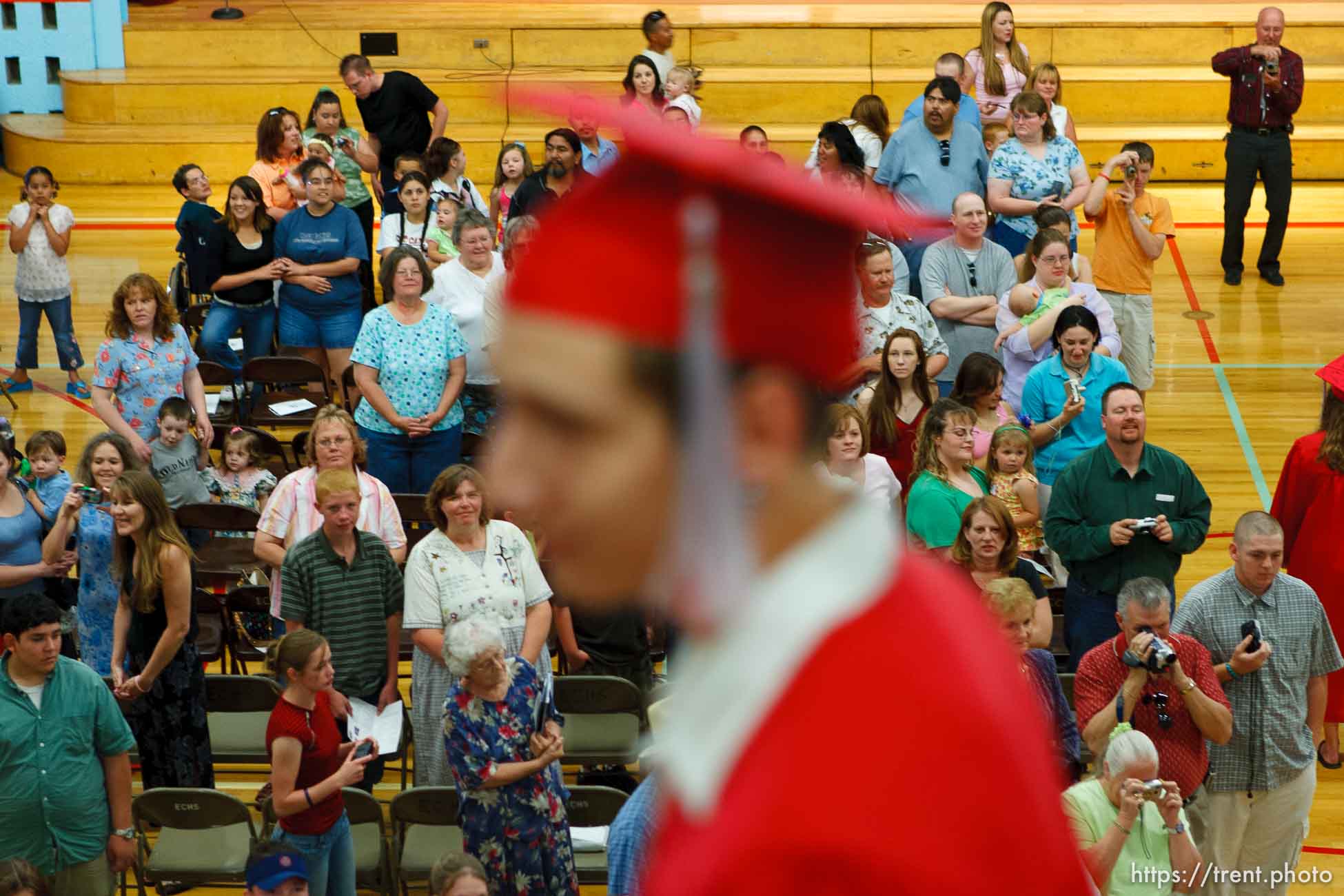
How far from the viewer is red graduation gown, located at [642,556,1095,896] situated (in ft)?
3.07

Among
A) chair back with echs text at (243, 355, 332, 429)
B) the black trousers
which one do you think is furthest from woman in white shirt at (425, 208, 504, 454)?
the black trousers

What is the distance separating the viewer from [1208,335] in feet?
37.8

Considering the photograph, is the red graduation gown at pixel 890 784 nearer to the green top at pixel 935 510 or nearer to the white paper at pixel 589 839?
the white paper at pixel 589 839

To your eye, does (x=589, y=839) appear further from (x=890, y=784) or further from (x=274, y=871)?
(x=890, y=784)

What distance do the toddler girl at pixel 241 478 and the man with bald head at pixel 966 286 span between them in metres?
3.49

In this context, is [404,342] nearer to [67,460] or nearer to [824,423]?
[67,460]

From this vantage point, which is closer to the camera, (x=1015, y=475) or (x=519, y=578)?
(x=519, y=578)

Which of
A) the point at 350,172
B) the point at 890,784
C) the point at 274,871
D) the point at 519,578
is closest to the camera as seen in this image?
the point at 890,784

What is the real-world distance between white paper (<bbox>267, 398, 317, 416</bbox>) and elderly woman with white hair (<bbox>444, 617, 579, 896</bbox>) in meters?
3.92

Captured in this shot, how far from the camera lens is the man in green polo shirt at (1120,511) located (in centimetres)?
626

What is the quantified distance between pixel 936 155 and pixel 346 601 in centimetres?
503

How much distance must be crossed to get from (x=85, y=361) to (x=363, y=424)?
4190 mm

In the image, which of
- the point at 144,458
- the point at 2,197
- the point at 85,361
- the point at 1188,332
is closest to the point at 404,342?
the point at 144,458

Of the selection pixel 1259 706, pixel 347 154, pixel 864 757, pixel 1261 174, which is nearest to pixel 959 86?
pixel 1261 174
